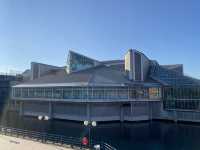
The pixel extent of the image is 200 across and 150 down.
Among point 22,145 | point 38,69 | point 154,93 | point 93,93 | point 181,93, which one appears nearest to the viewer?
point 22,145

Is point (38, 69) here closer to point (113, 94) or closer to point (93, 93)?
point (93, 93)

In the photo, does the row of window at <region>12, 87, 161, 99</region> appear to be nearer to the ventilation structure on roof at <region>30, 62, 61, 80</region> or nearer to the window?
the window

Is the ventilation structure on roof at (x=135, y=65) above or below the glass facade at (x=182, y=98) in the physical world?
above

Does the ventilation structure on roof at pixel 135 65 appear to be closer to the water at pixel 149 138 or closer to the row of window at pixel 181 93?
the row of window at pixel 181 93

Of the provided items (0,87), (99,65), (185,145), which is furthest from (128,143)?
(0,87)

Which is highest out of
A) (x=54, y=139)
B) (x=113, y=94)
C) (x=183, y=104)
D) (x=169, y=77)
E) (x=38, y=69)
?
(x=38, y=69)

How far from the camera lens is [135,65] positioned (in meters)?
87.7

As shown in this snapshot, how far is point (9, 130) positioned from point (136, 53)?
5534 centimetres

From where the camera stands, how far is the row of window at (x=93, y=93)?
7281 centimetres

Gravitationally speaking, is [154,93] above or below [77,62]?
below

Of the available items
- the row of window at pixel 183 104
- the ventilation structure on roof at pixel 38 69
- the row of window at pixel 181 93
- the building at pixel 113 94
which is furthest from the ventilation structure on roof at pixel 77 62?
the row of window at pixel 183 104

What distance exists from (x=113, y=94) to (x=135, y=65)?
1771 cm

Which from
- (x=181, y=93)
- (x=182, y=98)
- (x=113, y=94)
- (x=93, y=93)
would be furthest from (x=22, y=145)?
(x=181, y=93)

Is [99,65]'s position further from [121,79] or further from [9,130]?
[9,130]
